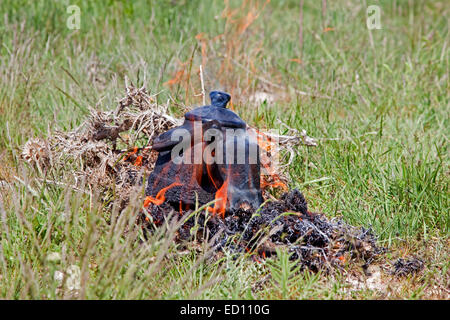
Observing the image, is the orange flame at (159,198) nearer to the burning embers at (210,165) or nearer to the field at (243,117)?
the burning embers at (210,165)

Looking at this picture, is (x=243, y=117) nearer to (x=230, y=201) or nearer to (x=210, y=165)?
(x=210, y=165)

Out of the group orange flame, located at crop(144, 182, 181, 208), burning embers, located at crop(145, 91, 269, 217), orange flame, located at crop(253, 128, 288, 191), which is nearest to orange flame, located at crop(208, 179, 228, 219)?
burning embers, located at crop(145, 91, 269, 217)

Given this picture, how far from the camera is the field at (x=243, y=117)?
2.49 meters

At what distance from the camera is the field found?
8.18 feet

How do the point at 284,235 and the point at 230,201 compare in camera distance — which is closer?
the point at 284,235

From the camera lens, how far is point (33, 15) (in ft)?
17.9

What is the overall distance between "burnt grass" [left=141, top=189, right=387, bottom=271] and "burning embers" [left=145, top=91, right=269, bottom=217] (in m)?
0.06

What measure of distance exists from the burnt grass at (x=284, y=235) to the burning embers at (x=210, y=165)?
63mm

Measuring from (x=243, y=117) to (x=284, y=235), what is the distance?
155cm

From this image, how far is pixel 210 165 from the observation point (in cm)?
293

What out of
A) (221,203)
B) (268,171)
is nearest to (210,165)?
(221,203)

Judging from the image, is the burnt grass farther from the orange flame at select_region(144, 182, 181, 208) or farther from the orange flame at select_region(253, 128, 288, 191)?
the orange flame at select_region(253, 128, 288, 191)
